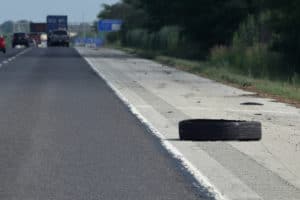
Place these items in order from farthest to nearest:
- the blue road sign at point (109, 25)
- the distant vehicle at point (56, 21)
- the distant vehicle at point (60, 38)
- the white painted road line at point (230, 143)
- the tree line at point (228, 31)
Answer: the distant vehicle at point (56, 21), the blue road sign at point (109, 25), the distant vehicle at point (60, 38), the tree line at point (228, 31), the white painted road line at point (230, 143)

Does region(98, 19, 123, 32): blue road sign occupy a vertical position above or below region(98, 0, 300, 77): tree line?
A: below

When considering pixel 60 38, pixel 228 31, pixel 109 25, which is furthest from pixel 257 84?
pixel 109 25

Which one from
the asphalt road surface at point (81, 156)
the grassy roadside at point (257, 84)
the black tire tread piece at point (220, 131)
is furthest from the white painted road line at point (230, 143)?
the grassy roadside at point (257, 84)

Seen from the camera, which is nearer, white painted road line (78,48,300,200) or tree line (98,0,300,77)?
white painted road line (78,48,300,200)

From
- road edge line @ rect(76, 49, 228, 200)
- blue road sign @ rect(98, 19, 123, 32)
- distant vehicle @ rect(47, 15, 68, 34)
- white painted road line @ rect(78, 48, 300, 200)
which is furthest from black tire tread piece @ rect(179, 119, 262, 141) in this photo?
distant vehicle @ rect(47, 15, 68, 34)

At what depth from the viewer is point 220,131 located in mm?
14969

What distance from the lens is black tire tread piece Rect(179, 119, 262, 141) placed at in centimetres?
1492

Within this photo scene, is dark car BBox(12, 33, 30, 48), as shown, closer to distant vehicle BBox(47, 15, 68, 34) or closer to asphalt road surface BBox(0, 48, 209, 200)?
distant vehicle BBox(47, 15, 68, 34)

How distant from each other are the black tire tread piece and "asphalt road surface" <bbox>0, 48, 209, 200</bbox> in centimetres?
57

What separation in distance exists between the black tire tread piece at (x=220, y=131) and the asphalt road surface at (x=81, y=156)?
568 mm

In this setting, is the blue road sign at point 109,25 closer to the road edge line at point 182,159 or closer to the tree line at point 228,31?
the tree line at point 228,31

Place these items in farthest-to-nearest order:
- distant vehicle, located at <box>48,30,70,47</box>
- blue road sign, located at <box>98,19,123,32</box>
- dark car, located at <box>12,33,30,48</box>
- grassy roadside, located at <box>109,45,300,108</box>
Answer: blue road sign, located at <box>98,19,123,32</box>, distant vehicle, located at <box>48,30,70,47</box>, dark car, located at <box>12,33,30,48</box>, grassy roadside, located at <box>109,45,300,108</box>

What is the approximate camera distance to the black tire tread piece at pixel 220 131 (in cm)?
1492

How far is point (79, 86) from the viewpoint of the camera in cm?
2986
